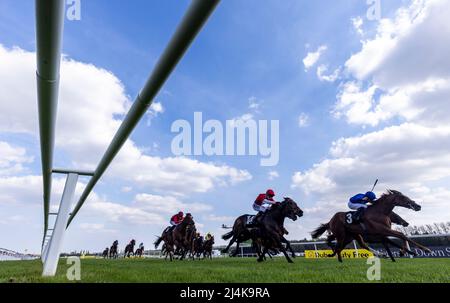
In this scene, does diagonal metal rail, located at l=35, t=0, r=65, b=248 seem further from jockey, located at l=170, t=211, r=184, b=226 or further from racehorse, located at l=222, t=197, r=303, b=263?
jockey, located at l=170, t=211, r=184, b=226

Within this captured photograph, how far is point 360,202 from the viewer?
8.15 metres

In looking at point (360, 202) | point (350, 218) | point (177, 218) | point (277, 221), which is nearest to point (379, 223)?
point (350, 218)

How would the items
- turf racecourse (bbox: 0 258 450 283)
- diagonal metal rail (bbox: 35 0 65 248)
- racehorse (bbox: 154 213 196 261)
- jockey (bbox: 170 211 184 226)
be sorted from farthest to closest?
jockey (bbox: 170 211 184 226)
racehorse (bbox: 154 213 196 261)
turf racecourse (bbox: 0 258 450 283)
diagonal metal rail (bbox: 35 0 65 248)

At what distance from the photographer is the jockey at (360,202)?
7800 millimetres

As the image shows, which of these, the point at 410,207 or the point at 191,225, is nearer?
the point at 410,207

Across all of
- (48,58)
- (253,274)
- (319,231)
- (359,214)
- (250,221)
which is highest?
(48,58)

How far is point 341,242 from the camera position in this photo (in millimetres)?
8180

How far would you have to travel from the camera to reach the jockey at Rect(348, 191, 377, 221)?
7.80 metres

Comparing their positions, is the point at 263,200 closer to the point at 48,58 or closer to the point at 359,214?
the point at 359,214

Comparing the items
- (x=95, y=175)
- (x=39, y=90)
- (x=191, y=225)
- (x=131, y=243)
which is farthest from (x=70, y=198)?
(x=131, y=243)

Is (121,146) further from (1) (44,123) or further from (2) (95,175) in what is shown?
(2) (95,175)

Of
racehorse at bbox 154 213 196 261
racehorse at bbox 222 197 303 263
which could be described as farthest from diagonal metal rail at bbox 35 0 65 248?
racehorse at bbox 154 213 196 261

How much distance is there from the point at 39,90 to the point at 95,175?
2.65 meters

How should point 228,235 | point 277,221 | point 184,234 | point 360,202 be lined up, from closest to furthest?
point 360,202
point 277,221
point 228,235
point 184,234
